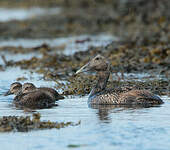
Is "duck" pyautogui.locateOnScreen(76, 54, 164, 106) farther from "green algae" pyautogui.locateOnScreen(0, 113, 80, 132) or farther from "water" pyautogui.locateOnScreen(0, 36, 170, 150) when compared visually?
"green algae" pyautogui.locateOnScreen(0, 113, 80, 132)

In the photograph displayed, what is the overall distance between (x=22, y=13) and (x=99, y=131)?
83.5 feet

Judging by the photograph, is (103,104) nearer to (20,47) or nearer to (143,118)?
(143,118)

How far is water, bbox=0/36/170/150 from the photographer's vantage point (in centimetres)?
867

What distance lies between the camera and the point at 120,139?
8953 millimetres

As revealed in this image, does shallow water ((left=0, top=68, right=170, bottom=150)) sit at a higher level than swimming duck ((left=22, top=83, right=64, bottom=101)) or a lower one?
lower

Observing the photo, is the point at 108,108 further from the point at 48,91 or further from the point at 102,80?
the point at 48,91

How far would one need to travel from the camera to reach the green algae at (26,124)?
973cm

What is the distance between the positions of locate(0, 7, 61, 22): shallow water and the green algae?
20362 millimetres

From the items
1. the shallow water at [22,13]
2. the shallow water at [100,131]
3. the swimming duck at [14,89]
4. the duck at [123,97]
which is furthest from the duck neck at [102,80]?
the shallow water at [22,13]

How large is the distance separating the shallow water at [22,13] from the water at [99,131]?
19.1 meters

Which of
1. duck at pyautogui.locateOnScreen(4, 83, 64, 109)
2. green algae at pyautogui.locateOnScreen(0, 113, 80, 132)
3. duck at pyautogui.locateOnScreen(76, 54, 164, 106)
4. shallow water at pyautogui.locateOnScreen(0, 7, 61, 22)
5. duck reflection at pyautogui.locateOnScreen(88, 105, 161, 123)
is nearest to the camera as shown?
green algae at pyautogui.locateOnScreen(0, 113, 80, 132)

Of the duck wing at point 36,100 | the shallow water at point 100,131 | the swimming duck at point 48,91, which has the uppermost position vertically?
the swimming duck at point 48,91

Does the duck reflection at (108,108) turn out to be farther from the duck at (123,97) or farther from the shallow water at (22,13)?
the shallow water at (22,13)

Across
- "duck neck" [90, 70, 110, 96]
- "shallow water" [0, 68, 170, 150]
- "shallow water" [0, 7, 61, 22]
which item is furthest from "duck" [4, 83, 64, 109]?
"shallow water" [0, 7, 61, 22]
